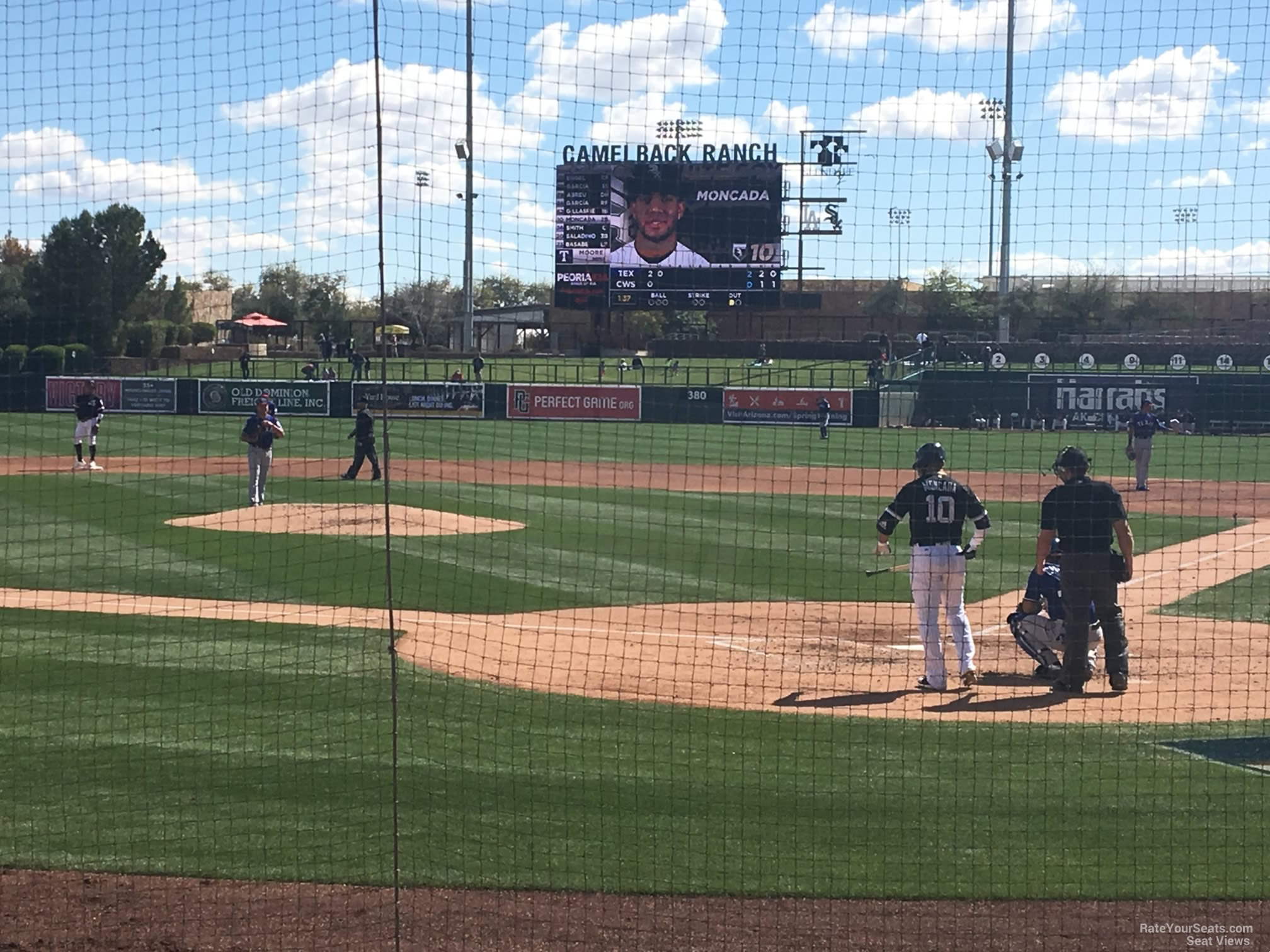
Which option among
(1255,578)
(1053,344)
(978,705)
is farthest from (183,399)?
(978,705)

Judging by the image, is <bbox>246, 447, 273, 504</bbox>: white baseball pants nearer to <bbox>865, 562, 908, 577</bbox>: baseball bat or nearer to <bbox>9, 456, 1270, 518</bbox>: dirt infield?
<bbox>9, 456, 1270, 518</bbox>: dirt infield

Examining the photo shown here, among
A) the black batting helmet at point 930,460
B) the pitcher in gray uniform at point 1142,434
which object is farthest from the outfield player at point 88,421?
the black batting helmet at point 930,460

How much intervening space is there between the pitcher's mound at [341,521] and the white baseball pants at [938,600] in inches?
373

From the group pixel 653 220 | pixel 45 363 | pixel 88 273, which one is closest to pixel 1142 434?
pixel 653 220

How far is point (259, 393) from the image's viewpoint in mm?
39594

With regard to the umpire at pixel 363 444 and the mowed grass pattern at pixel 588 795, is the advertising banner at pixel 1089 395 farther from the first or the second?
the mowed grass pattern at pixel 588 795

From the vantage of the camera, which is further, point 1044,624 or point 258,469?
point 258,469

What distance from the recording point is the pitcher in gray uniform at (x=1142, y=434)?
2545 cm

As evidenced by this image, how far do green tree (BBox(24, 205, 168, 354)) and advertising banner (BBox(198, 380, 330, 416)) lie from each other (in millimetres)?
27581

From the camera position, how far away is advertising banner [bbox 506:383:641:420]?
132ft

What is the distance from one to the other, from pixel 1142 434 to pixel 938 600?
657 inches

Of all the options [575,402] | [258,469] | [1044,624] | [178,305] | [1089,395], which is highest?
[178,305]

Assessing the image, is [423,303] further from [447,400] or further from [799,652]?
[447,400]

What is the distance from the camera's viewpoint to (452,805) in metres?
7.59
